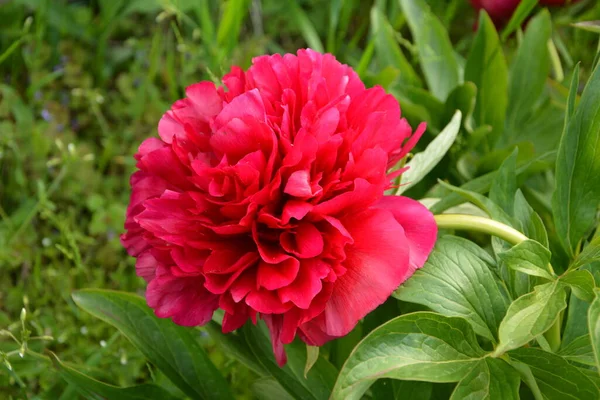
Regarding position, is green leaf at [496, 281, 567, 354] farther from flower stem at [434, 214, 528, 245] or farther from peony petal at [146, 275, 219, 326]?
peony petal at [146, 275, 219, 326]

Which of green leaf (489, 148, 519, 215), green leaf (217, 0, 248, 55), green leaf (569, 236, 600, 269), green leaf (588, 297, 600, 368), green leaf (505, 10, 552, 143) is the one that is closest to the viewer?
green leaf (588, 297, 600, 368)

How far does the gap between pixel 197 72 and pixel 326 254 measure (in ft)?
3.39

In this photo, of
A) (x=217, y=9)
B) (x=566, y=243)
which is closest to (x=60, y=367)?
(x=566, y=243)

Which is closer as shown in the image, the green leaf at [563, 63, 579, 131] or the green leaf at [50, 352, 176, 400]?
the green leaf at [563, 63, 579, 131]

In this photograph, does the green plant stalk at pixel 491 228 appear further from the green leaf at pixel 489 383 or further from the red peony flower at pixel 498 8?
the red peony flower at pixel 498 8

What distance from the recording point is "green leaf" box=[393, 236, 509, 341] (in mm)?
611

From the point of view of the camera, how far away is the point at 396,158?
649 mm

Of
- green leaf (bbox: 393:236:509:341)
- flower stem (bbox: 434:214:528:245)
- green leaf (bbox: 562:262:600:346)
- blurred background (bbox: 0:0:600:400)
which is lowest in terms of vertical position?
blurred background (bbox: 0:0:600:400)

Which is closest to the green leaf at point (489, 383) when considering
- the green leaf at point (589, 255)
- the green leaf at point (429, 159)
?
the green leaf at point (589, 255)

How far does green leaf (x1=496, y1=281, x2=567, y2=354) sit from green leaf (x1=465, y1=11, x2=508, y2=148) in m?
0.47

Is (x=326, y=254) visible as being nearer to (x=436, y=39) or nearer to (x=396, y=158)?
(x=396, y=158)

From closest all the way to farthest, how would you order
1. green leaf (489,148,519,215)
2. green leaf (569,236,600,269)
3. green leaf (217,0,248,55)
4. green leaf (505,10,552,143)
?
green leaf (569,236,600,269) < green leaf (489,148,519,215) < green leaf (505,10,552,143) < green leaf (217,0,248,55)

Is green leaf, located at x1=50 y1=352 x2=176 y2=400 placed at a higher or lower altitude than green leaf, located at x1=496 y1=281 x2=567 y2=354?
lower

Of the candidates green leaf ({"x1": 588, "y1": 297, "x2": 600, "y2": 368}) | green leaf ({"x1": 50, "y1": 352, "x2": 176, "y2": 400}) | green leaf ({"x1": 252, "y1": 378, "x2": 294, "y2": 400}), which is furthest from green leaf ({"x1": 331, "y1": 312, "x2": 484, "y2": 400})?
green leaf ({"x1": 50, "y1": 352, "x2": 176, "y2": 400})
